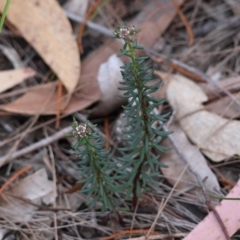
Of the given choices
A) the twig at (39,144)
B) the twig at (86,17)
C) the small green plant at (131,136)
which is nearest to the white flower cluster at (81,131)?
the small green plant at (131,136)

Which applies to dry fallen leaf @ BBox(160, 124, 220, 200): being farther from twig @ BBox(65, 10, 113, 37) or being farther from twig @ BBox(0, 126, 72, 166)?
twig @ BBox(65, 10, 113, 37)

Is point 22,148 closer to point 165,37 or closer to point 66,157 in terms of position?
point 66,157

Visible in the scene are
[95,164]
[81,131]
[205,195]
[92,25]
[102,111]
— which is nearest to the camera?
[81,131]

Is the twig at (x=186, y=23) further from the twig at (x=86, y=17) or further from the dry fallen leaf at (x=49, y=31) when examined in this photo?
the dry fallen leaf at (x=49, y=31)

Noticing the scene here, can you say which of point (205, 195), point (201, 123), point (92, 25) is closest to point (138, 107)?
point (205, 195)

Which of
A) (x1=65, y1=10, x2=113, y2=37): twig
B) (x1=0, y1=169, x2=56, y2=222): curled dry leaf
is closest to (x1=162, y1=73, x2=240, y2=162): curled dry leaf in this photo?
(x1=65, y1=10, x2=113, y2=37): twig

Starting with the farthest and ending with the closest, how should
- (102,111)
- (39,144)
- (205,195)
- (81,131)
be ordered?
(102,111)
(39,144)
(205,195)
(81,131)

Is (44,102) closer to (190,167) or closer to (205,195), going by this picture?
(190,167)

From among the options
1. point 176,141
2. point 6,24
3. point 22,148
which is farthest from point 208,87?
point 6,24
